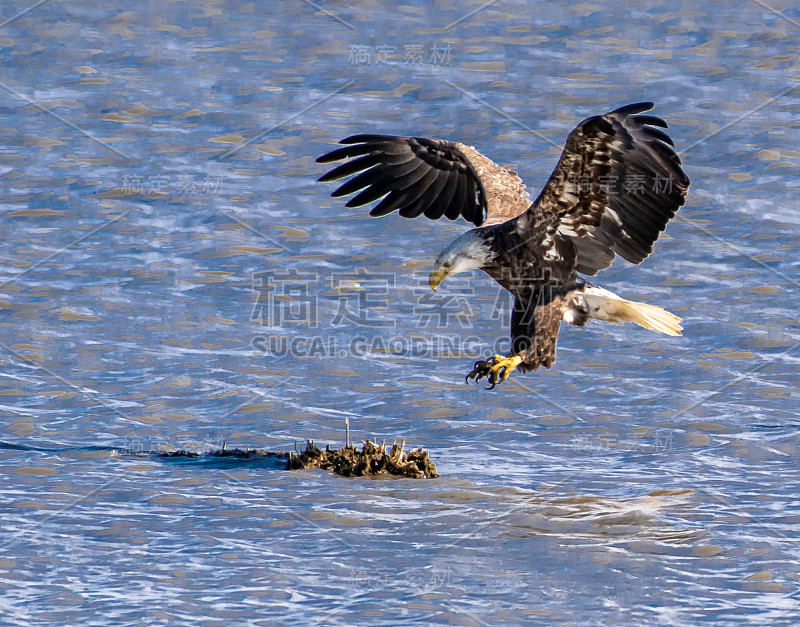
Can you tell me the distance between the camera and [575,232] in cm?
813

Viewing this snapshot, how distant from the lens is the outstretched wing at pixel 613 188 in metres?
7.59

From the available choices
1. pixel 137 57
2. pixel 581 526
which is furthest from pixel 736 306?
pixel 137 57

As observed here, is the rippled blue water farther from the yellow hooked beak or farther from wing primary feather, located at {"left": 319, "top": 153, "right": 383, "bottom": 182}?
wing primary feather, located at {"left": 319, "top": 153, "right": 383, "bottom": 182}

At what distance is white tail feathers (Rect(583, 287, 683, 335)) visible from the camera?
8.26m

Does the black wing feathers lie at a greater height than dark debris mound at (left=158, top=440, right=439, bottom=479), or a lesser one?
greater

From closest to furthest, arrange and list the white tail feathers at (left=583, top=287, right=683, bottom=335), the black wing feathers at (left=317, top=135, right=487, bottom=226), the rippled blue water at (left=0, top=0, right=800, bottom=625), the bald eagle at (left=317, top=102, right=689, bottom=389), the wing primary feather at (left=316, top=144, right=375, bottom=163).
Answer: the rippled blue water at (left=0, top=0, right=800, bottom=625)
the bald eagle at (left=317, top=102, right=689, bottom=389)
the white tail feathers at (left=583, top=287, right=683, bottom=335)
the wing primary feather at (left=316, top=144, right=375, bottom=163)
the black wing feathers at (left=317, top=135, right=487, bottom=226)

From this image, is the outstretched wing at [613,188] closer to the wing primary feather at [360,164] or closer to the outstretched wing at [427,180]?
the outstretched wing at [427,180]

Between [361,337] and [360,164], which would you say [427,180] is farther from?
[361,337]

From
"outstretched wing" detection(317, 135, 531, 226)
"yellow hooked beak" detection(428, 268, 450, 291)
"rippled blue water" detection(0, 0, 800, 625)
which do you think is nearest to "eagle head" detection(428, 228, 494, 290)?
"yellow hooked beak" detection(428, 268, 450, 291)

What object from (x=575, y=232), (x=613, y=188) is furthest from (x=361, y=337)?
(x=613, y=188)

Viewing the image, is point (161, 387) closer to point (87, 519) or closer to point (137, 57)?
point (87, 519)

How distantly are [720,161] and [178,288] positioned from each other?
555 centimetres

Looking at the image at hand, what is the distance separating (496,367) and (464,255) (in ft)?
2.11

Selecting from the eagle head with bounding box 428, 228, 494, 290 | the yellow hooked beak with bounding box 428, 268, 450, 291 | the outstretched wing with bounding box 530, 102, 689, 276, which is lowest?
the yellow hooked beak with bounding box 428, 268, 450, 291
